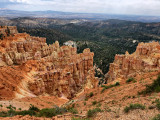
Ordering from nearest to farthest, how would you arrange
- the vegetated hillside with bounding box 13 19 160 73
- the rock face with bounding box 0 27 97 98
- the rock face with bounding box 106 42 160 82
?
the rock face with bounding box 0 27 97 98, the rock face with bounding box 106 42 160 82, the vegetated hillside with bounding box 13 19 160 73

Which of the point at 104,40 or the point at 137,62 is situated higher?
the point at 104,40

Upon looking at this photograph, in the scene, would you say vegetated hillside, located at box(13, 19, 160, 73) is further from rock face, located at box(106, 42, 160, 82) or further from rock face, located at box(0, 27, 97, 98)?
rock face, located at box(0, 27, 97, 98)

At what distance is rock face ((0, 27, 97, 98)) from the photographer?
20305 mm

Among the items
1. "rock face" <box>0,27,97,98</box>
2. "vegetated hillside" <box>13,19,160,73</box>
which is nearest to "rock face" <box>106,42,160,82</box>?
"rock face" <box>0,27,97,98</box>

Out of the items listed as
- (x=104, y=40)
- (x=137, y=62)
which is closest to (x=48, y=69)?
(x=137, y=62)

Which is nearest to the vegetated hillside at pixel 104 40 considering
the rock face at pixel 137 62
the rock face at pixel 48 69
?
the rock face at pixel 137 62

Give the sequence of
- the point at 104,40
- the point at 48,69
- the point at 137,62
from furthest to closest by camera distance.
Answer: the point at 104,40 → the point at 137,62 → the point at 48,69

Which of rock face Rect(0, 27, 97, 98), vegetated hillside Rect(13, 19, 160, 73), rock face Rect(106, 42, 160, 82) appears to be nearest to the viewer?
rock face Rect(0, 27, 97, 98)

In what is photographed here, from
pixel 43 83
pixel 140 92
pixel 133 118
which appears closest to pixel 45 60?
pixel 43 83

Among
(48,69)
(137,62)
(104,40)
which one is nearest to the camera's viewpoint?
(48,69)

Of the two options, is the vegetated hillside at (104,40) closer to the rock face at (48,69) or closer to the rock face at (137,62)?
the rock face at (137,62)

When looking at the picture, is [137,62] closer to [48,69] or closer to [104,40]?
→ [48,69]

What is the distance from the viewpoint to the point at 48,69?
24.6 metres

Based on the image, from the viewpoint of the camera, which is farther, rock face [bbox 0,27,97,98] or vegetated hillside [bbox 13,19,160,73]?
vegetated hillside [bbox 13,19,160,73]
